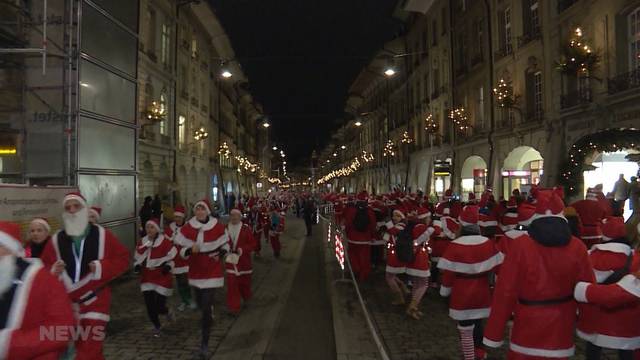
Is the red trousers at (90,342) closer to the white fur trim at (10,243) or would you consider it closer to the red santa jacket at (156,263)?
the white fur trim at (10,243)

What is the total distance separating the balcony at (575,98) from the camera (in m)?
18.0

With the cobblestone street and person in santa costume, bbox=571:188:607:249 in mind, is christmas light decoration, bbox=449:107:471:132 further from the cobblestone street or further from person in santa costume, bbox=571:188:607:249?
the cobblestone street

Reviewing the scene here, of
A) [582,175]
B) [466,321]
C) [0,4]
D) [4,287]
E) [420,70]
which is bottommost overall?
[466,321]

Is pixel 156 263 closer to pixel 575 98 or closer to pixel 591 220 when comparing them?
pixel 591 220

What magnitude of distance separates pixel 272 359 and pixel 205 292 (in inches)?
50.6

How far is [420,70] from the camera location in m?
42.5

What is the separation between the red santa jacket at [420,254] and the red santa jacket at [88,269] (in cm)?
511

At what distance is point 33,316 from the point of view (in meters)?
2.73

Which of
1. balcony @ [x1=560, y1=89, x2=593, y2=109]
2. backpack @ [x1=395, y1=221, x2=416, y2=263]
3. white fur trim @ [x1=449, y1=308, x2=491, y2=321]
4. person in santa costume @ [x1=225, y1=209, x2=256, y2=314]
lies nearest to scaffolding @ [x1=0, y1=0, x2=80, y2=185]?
person in santa costume @ [x1=225, y1=209, x2=256, y2=314]

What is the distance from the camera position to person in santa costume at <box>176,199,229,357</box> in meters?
6.52

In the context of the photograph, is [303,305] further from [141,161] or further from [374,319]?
[141,161]

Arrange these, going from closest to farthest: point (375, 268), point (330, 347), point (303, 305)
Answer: point (330, 347), point (303, 305), point (375, 268)

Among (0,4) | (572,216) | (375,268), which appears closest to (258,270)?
(375,268)

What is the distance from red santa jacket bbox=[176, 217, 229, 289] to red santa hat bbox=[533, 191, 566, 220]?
4516mm
